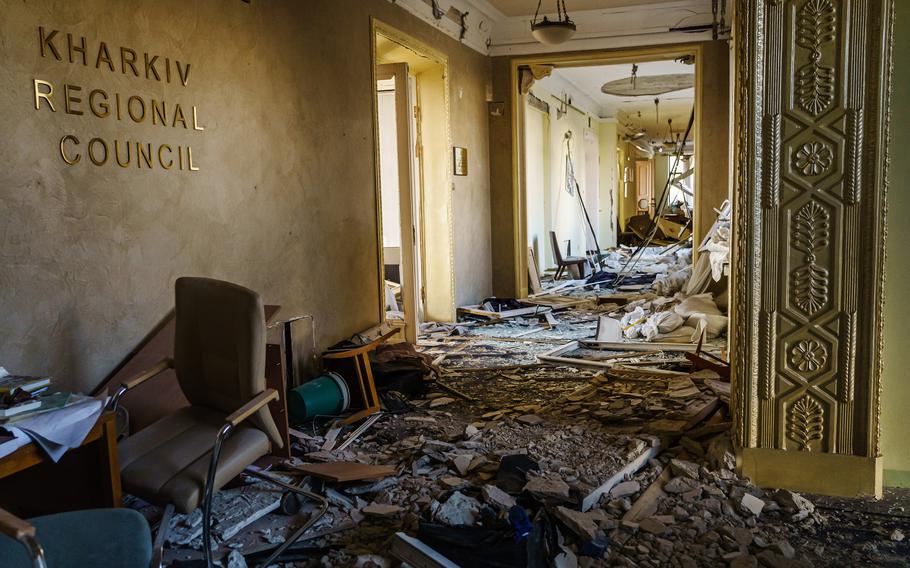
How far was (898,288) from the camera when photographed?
3160 millimetres

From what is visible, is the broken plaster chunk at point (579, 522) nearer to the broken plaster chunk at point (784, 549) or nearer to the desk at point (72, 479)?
the broken plaster chunk at point (784, 549)

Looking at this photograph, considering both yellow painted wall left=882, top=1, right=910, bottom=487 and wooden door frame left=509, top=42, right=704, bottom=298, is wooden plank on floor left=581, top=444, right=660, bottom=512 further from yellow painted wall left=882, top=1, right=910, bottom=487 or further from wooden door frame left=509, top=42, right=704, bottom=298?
wooden door frame left=509, top=42, right=704, bottom=298

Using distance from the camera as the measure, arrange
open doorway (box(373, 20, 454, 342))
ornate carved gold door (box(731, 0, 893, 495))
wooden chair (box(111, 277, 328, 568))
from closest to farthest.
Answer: wooden chair (box(111, 277, 328, 568)) → ornate carved gold door (box(731, 0, 893, 495)) → open doorway (box(373, 20, 454, 342))

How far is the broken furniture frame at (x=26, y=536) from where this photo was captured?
1525 mm

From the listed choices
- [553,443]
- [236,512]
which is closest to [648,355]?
[553,443]

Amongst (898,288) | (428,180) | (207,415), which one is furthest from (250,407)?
(428,180)

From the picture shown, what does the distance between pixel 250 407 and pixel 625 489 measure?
70.2 inches

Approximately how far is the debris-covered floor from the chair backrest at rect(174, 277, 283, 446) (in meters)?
0.56

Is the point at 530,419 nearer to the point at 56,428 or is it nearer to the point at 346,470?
the point at 346,470

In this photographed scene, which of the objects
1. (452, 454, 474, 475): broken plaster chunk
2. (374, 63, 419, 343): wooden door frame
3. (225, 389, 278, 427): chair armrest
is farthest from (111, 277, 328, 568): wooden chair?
(374, 63, 419, 343): wooden door frame

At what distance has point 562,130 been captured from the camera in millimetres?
13797

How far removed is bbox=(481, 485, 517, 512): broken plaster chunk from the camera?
304cm

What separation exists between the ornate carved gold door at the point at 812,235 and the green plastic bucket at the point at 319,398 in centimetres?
239

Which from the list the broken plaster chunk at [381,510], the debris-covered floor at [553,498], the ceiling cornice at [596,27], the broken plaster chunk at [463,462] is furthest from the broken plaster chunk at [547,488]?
the ceiling cornice at [596,27]
